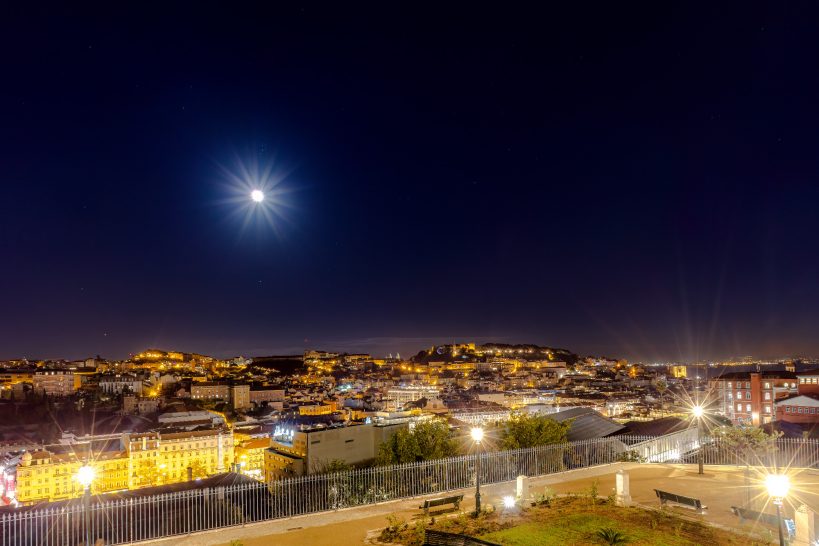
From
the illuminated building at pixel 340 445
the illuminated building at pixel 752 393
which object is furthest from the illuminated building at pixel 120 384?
the illuminated building at pixel 752 393

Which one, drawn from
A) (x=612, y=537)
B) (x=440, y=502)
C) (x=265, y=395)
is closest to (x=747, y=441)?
(x=612, y=537)

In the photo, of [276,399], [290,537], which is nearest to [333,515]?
[290,537]

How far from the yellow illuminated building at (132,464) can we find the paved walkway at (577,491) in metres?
53.0

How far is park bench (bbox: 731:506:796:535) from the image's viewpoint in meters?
10.7

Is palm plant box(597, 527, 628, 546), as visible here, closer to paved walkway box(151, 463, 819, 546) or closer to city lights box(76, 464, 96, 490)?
paved walkway box(151, 463, 819, 546)

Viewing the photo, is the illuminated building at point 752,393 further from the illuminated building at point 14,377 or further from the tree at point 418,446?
the illuminated building at point 14,377

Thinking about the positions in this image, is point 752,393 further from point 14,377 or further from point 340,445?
point 14,377

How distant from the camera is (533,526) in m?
11.8

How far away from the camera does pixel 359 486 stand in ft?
48.4

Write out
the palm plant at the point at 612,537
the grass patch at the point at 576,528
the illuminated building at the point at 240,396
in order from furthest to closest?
the illuminated building at the point at 240,396 < the grass patch at the point at 576,528 < the palm plant at the point at 612,537

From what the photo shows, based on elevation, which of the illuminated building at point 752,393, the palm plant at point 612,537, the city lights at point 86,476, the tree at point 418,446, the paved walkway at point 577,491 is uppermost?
the city lights at point 86,476

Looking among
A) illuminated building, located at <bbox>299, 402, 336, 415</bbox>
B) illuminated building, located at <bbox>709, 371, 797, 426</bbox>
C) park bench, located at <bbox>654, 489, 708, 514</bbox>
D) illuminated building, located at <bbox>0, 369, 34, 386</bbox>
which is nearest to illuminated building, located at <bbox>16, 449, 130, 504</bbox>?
illuminated building, located at <bbox>299, 402, 336, 415</bbox>

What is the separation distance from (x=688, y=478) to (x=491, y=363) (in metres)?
171

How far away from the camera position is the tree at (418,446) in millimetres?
A: 22219
